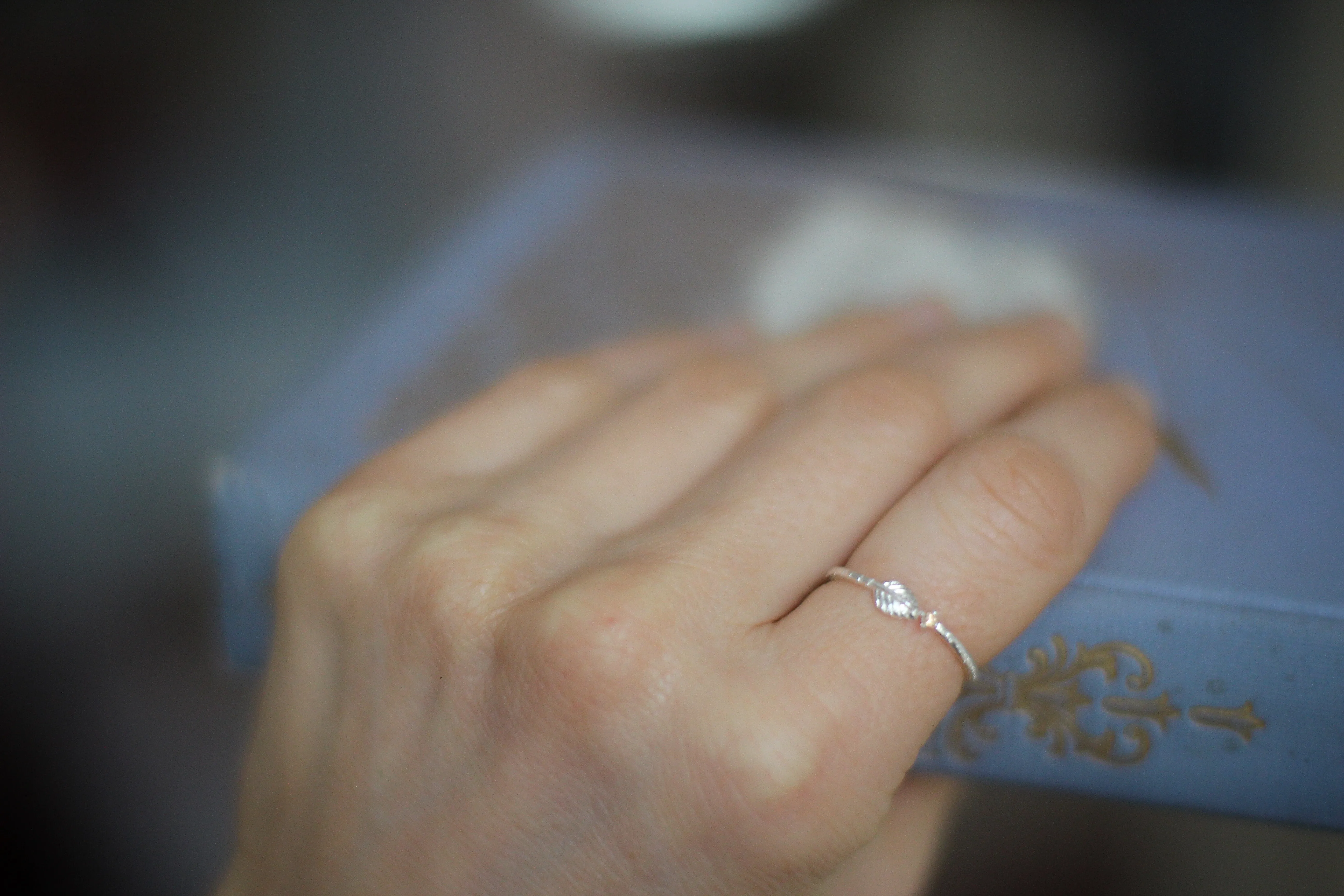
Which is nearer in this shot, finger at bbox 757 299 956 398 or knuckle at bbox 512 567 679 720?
knuckle at bbox 512 567 679 720

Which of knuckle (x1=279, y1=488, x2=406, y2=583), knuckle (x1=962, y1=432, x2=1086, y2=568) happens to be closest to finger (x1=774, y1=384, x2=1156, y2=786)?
knuckle (x1=962, y1=432, x2=1086, y2=568)

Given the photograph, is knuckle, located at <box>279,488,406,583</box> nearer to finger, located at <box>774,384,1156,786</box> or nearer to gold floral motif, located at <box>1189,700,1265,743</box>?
finger, located at <box>774,384,1156,786</box>

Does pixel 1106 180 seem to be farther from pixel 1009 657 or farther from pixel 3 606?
pixel 3 606

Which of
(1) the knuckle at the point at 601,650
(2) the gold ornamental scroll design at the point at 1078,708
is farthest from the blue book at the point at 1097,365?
(1) the knuckle at the point at 601,650

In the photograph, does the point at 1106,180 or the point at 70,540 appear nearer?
the point at 70,540

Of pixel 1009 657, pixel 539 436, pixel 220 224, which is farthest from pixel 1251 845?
pixel 220 224

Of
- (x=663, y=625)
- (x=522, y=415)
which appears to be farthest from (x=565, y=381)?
(x=663, y=625)

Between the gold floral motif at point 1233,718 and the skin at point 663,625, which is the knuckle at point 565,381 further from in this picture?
the gold floral motif at point 1233,718
